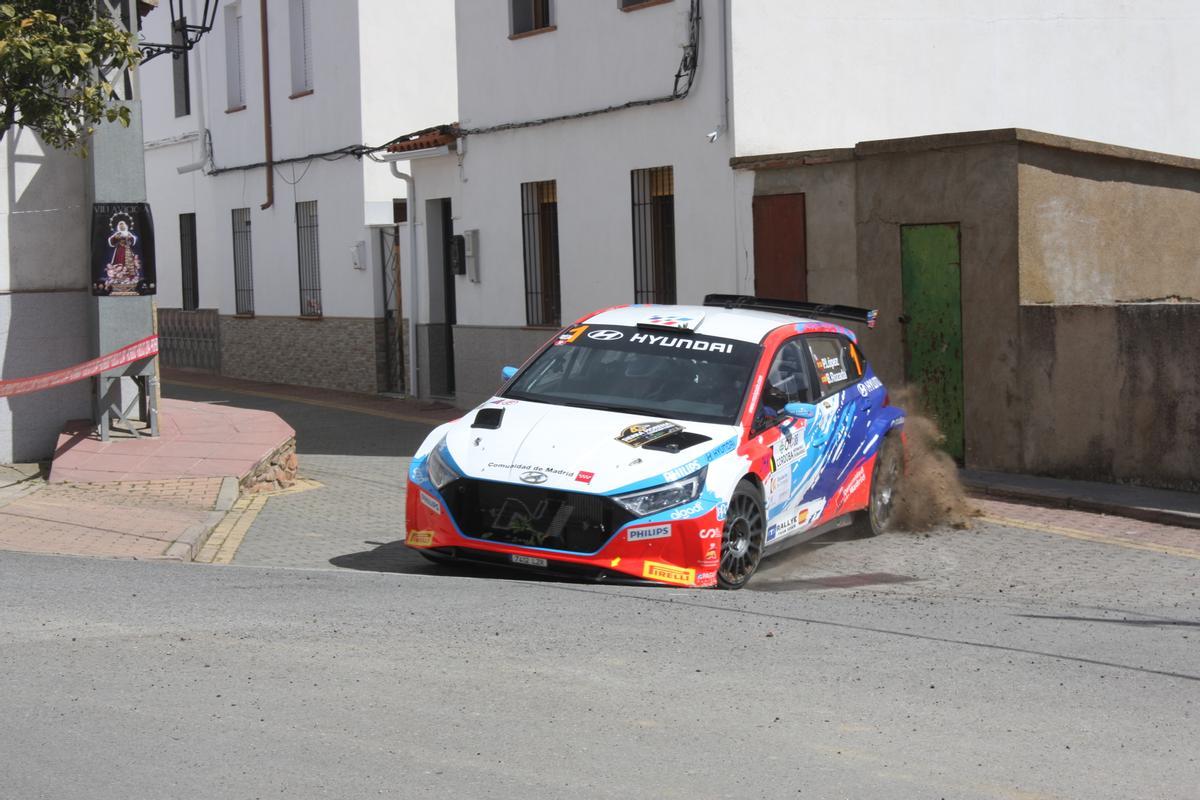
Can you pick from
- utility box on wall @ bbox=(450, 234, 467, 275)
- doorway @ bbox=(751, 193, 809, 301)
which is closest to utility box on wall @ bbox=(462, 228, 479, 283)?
utility box on wall @ bbox=(450, 234, 467, 275)

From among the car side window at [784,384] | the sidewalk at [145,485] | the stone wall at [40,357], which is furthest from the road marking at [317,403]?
the car side window at [784,384]

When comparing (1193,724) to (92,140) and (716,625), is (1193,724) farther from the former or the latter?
(92,140)

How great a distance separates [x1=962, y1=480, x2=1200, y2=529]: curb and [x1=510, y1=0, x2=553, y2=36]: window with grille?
8.92 m

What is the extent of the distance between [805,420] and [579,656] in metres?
3.51

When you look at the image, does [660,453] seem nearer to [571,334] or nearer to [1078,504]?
[571,334]

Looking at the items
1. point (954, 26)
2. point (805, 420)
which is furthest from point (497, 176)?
point (805, 420)

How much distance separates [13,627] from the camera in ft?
23.6

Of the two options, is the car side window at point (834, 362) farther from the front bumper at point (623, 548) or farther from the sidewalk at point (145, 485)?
the sidewalk at point (145, 485)

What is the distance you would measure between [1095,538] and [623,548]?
467 cm

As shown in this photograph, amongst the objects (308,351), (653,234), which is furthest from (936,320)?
(308,351)

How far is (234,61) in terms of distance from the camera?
27125mm

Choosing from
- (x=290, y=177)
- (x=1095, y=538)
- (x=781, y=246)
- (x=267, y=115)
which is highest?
(x=267, y=115)

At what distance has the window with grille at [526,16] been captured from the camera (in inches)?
763

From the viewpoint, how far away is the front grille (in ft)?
27.2
